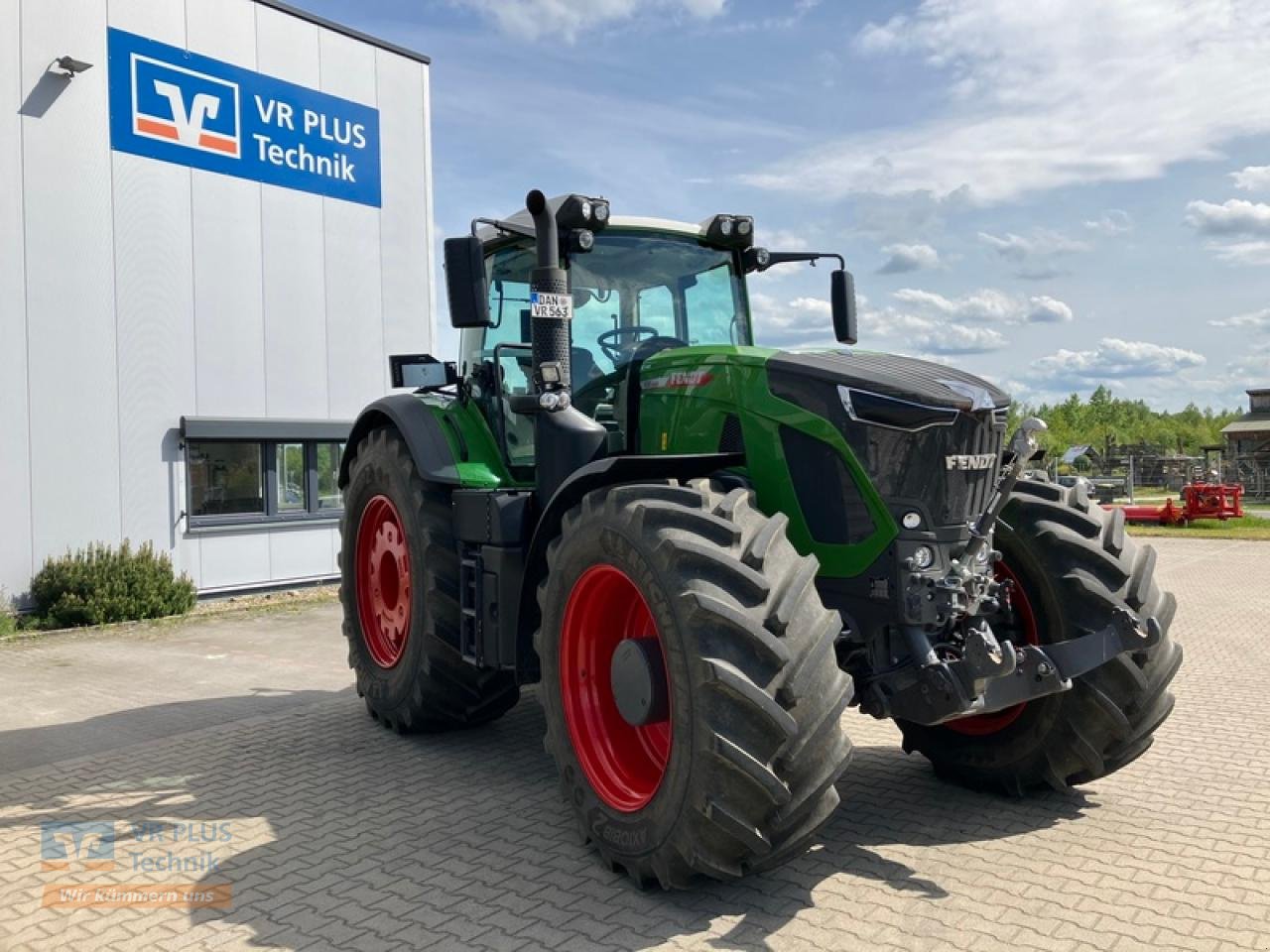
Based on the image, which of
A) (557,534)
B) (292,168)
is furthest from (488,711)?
(292,168)

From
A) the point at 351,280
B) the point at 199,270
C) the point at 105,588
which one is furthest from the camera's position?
the point at 351,280

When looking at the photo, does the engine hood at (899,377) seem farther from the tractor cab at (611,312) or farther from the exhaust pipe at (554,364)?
the tractor cab at (611,312)

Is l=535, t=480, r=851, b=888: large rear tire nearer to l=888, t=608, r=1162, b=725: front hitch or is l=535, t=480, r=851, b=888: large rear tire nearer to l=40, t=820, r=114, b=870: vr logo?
l=888, t=608, r=1162, b=725: front hitch

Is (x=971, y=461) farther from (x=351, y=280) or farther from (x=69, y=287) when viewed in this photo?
(x=351, y=280)

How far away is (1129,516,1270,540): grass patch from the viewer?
1998 centimetres

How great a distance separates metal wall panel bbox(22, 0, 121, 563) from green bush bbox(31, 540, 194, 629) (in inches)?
10.6

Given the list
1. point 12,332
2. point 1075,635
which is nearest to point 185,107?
point 12,332

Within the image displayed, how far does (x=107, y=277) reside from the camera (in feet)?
36.2

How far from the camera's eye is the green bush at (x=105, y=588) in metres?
10.5

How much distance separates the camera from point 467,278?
4504 mm

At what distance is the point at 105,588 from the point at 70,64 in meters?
5.30

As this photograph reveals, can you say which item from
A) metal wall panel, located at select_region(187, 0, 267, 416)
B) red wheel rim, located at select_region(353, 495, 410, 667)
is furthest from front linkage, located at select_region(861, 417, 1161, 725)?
metal wall panel, located at select_region(187, 0, 267, 416)

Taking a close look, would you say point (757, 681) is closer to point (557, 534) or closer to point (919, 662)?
→ point (919, 662)

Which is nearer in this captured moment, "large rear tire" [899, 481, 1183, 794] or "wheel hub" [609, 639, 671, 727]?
"wheel hub" [609, 639, 671, 727]
